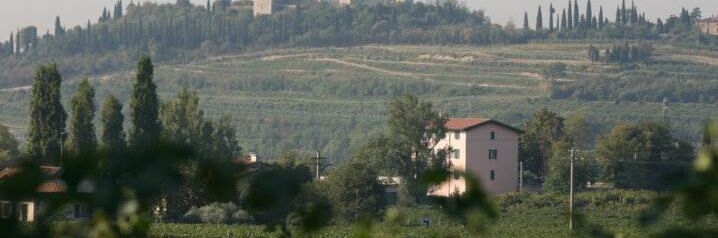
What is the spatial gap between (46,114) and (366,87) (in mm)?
112183

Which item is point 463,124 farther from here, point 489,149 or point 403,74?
point 403,74

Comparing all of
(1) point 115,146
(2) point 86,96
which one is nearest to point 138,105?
(2) point 86,96

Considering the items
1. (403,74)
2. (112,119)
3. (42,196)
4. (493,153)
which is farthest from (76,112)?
(403,74)

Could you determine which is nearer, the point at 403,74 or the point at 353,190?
the point at 353,190

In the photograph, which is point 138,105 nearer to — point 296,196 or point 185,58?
point 296,196

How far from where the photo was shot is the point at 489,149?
240ft

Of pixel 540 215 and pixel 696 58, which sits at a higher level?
pixel 696 58

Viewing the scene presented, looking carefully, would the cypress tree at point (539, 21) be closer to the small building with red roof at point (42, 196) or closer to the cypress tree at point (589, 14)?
the cypress tree at point (589, 14)

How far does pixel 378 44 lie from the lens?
196m

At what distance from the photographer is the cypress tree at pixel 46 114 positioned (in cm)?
4769

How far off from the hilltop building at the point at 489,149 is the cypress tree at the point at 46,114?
2278 centimetres

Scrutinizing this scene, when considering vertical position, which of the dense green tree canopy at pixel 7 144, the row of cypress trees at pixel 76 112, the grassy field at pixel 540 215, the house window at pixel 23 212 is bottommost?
the grassy field at pixel 540 215

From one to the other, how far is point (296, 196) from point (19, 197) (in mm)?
479

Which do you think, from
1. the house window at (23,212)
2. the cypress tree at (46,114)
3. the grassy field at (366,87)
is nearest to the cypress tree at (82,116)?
the cypress tree at (46,114)
